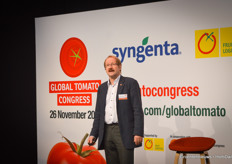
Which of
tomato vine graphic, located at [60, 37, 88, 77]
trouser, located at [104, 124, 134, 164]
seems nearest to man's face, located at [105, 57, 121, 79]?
tomato vine graphic, located at [60, 37, 88, 77]

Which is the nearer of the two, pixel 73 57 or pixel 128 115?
pixel 128 115

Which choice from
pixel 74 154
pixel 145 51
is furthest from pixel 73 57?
pixel 74 154

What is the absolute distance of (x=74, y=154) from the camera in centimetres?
479

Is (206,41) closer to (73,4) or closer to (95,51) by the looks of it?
(95,51)

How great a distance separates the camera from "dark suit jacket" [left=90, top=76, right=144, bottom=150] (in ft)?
13.9

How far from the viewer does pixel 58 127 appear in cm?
541

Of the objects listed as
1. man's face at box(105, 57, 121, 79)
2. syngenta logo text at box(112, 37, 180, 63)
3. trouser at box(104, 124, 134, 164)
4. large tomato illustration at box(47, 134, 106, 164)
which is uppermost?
syngenta logo text at box(112, 37, 180, 63)

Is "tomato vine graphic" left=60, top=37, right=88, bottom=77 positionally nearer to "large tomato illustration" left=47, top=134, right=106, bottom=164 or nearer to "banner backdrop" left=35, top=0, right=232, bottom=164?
"banner backdrop" left=35, top=0, right=232, bottom=164

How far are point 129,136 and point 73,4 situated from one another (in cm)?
233

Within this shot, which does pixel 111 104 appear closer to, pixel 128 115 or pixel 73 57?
pixel 128 115

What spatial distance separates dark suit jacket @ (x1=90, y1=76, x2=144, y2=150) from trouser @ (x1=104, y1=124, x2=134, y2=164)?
0.05 metres

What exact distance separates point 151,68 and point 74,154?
1593mm

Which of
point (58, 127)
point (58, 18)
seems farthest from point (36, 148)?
point (58, 18)
